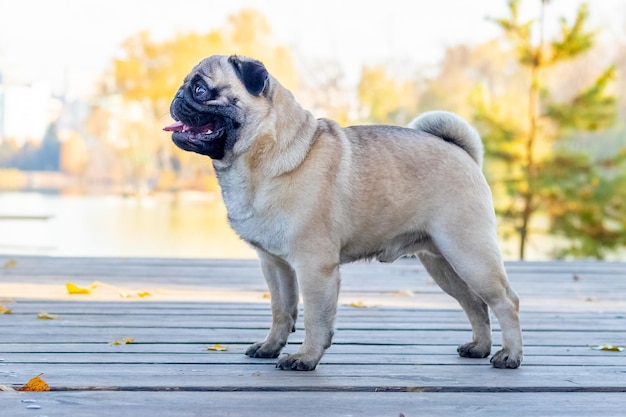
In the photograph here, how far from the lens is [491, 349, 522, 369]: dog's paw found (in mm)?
3170

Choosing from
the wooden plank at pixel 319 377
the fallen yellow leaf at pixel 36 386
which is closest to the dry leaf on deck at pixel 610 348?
the wooden plank at pixel 319 377

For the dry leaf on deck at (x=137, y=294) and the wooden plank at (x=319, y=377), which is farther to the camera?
the dry leaf on deck at (x=137, y=294)

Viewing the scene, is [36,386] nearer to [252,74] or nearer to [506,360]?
[252,74]

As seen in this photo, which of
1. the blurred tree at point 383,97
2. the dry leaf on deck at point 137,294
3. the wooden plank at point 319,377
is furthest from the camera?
the blurred tree at point 383,97

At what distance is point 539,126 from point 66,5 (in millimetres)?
13653

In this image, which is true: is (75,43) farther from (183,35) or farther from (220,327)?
(220,327)

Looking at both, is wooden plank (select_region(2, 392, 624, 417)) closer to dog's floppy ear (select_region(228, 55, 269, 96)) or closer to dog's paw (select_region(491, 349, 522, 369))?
dog's paw (select_region(491, 349, 522, 369))

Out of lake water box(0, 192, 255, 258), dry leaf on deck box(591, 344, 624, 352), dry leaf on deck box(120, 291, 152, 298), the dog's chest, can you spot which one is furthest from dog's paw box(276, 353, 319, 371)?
lake water box(0, 192, 255, 258)

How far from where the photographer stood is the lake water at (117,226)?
1422 centimetres

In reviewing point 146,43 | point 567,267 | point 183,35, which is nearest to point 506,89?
A: point 183,35

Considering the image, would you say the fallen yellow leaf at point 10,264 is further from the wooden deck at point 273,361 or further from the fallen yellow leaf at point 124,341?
the fallen yellow leaf at point 124,341

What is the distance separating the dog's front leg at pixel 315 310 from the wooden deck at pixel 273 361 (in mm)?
62

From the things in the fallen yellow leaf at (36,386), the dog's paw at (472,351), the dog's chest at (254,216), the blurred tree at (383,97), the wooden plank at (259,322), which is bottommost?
the blurred tree at (383,97)

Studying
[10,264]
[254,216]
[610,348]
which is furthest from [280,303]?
[10,264]
